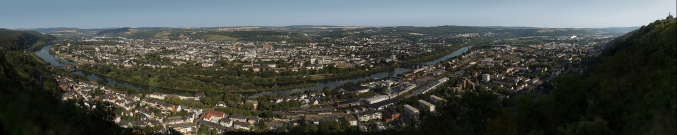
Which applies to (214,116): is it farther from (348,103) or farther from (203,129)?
(348,103)

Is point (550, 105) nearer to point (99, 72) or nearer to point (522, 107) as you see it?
point (522, 107)

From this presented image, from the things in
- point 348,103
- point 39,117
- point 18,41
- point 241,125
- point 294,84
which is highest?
point 18,41

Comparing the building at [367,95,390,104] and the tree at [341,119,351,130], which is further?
the building at [367,95,390,104]

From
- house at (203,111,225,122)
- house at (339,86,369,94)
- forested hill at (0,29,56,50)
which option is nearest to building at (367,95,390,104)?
house at (339,86,369,94)

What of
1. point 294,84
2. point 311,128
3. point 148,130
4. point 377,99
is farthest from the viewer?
point 294,84

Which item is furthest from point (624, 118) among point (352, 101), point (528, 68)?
point (528, 68)

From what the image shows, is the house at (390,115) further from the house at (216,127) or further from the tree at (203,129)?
the tree at (203,129)

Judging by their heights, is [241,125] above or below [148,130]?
below

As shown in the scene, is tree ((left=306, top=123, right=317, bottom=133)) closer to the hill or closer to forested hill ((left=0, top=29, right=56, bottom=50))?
the hill

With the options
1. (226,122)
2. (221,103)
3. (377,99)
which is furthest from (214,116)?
(377,99)

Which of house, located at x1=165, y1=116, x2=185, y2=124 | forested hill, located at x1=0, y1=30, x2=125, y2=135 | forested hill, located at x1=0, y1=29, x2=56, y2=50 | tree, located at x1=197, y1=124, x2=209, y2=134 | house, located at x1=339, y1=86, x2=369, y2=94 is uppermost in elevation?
forested hill, located at x1=0, y1=29, x2=56, y2=50
